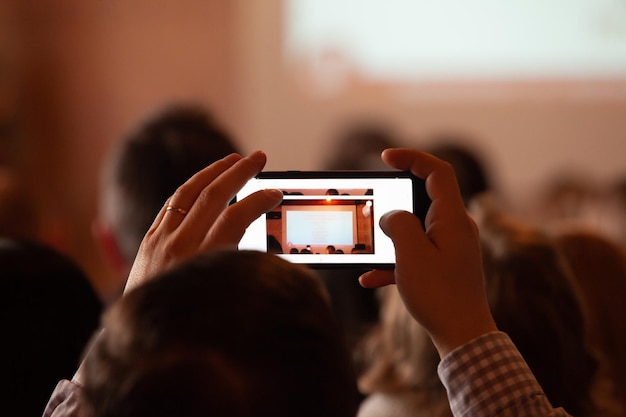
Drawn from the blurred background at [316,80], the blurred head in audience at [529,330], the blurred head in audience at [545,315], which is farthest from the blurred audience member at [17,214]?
the blurred background at [316,80]

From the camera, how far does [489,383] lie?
70cm

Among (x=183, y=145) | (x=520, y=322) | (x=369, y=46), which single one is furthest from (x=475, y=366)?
(x=369, y=46)

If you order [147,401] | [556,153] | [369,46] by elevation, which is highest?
[369,46]

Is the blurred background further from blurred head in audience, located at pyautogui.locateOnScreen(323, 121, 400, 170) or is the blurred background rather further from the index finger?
the index finger

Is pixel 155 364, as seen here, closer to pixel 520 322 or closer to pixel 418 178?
pixel 418 178

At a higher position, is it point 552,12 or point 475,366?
point 552,12

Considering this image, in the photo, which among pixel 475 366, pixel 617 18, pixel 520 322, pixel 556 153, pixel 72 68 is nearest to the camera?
pixel 475 366

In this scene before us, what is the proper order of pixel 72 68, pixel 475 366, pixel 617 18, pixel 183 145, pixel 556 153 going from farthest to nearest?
pixel 72 68
pixel 556 153
pixel 617 18
pixel 183 145
pixel 475 366

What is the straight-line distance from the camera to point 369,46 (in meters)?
4.06

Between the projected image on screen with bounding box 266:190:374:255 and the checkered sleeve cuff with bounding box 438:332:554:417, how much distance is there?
156mm

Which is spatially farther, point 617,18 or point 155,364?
point 617,18

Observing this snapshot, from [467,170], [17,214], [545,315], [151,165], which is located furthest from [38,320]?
[467,170]

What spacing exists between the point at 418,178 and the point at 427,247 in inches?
4.3

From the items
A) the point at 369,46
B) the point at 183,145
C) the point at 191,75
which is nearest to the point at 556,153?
the point at 369,46
